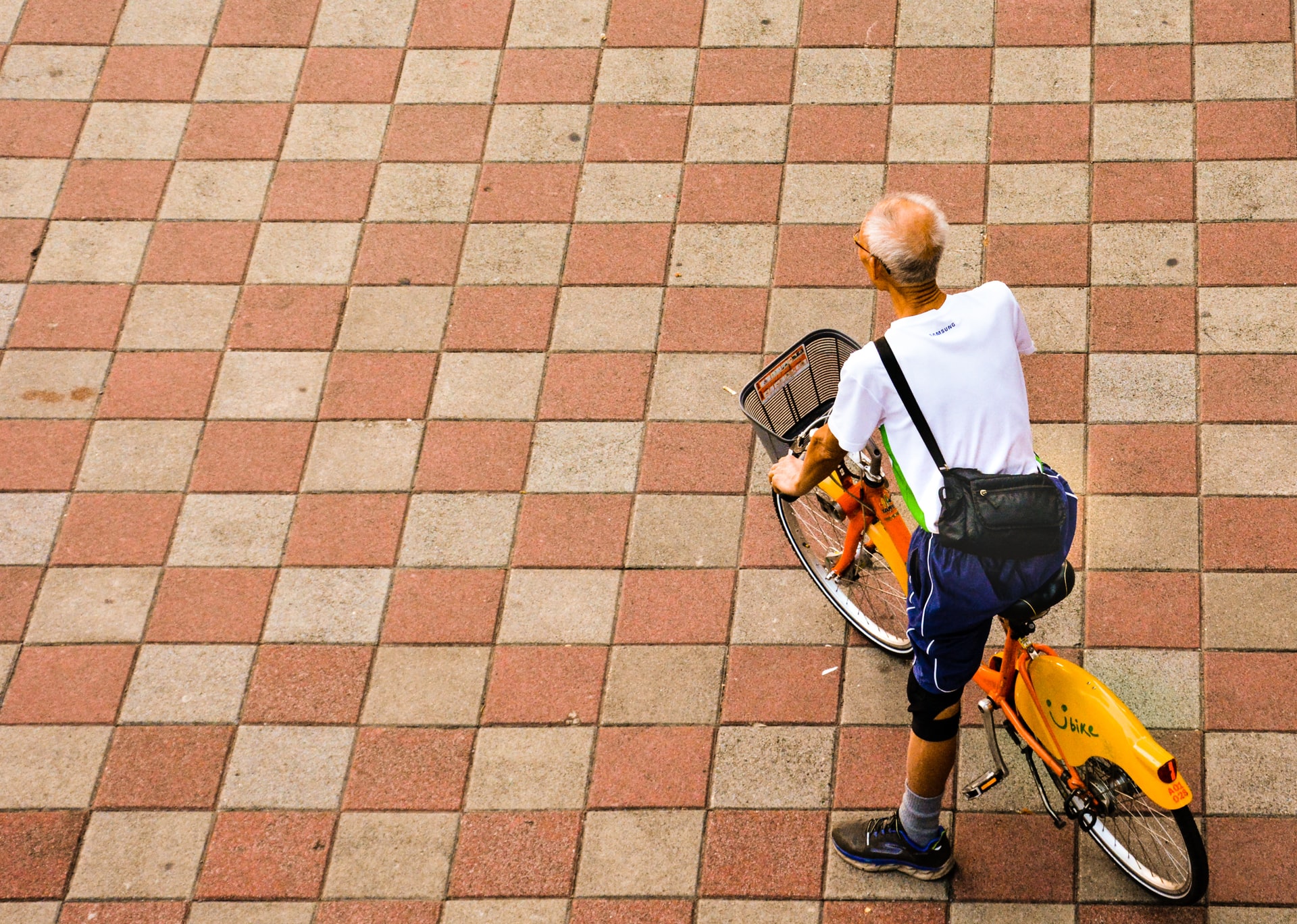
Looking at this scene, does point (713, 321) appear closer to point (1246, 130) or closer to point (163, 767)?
point (1246, 130)

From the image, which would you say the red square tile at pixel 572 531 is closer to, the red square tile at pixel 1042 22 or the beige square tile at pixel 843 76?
the beige square tile at pixel 843 76

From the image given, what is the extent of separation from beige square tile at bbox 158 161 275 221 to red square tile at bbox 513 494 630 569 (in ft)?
7.51

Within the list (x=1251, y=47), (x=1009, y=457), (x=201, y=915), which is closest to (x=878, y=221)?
(x=1009, y=457)

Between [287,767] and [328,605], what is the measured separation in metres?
0.68

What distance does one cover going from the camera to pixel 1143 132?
6305mm

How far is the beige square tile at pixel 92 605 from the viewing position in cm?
534

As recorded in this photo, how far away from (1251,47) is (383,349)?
4.46m

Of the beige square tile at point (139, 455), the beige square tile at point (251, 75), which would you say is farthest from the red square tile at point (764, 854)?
the beige square tile at point (251, 75)

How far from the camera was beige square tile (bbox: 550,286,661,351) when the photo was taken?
593 cm

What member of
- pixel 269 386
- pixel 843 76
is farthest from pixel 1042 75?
pixel 269 386

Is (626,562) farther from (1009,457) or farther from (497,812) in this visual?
(1009,457)

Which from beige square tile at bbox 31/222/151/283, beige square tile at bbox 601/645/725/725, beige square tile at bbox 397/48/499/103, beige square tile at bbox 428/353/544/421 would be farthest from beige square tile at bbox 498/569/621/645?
beige square tile at bbox 397/48/499/103

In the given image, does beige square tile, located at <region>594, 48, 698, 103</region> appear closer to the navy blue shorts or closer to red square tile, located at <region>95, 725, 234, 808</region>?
the navy blue shorts

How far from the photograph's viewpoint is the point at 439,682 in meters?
5.09
